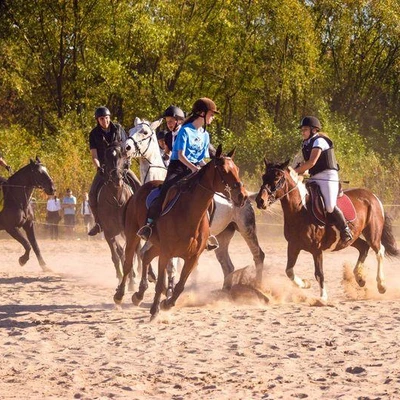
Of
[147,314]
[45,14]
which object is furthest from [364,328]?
[45,14]

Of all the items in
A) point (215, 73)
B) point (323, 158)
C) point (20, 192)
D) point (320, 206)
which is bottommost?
point (20, 192)

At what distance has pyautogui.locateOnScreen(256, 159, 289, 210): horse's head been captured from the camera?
45.1ft

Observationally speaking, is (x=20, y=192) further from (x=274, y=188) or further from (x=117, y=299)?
(x=274, y=188)

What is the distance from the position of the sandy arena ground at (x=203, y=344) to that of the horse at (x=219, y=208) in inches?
21.2

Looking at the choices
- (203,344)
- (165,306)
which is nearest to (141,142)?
(165,306)

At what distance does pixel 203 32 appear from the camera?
4569 centimetres

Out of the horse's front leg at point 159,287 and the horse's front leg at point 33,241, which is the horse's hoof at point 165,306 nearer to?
the horse's front leg at point 159,287

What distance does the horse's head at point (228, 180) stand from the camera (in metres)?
11.7

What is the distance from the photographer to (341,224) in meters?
14.8

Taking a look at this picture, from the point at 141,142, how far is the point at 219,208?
164 centimetres

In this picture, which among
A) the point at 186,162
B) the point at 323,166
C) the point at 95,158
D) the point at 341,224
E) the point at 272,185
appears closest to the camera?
the point at 186,162

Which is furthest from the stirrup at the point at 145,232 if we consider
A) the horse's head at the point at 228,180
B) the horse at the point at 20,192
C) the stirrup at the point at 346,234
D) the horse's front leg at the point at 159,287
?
the horse at the point at 20,192

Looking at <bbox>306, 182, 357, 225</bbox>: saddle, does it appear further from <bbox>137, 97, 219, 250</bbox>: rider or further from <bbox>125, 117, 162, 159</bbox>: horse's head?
<bbox>125, 117, 162, 159</bbox>: horse's head

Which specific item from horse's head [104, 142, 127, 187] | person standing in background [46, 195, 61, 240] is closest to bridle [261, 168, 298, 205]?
horse's head [104, 142, 127, 187]
